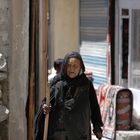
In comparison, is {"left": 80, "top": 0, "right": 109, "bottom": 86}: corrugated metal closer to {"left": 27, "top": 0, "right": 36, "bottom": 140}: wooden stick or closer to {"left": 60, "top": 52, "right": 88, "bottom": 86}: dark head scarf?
{"left": 60, "top": 52, "right": 88, "bottom": 86}: dark head scarf

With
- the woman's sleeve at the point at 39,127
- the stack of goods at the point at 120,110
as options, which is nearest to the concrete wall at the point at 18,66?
the woman's sleeve at the point at 39,127

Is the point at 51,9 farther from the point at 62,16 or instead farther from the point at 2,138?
the point at 2,138

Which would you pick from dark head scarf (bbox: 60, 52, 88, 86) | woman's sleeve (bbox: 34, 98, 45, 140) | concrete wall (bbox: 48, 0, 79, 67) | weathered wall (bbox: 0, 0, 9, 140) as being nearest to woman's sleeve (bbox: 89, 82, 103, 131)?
dark head scarf (bbox: 60, 52, 88, 86)

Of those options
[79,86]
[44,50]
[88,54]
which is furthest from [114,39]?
[44,50]

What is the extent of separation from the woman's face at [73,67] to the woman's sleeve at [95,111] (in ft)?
0.97

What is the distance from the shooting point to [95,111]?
658cm

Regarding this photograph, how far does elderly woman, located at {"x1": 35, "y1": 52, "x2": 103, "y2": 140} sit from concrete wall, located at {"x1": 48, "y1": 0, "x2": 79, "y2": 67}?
5915mm

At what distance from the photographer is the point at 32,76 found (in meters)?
5.13

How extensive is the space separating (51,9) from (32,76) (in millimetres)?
7479

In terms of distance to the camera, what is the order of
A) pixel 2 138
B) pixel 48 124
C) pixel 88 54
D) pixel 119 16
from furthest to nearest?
pixel 88 54 < pixel 119 16 < pixel 48 124 < pixel 2 138

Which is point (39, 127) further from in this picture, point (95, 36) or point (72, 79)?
point (95, 36)

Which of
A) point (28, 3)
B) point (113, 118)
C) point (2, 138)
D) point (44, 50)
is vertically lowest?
point (113, 118)

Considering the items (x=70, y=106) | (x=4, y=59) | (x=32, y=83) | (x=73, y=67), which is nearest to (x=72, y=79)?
(x=73, y=67)

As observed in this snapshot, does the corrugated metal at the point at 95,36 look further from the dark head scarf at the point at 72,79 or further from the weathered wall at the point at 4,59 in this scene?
the weathered wall at the point at 4,59
